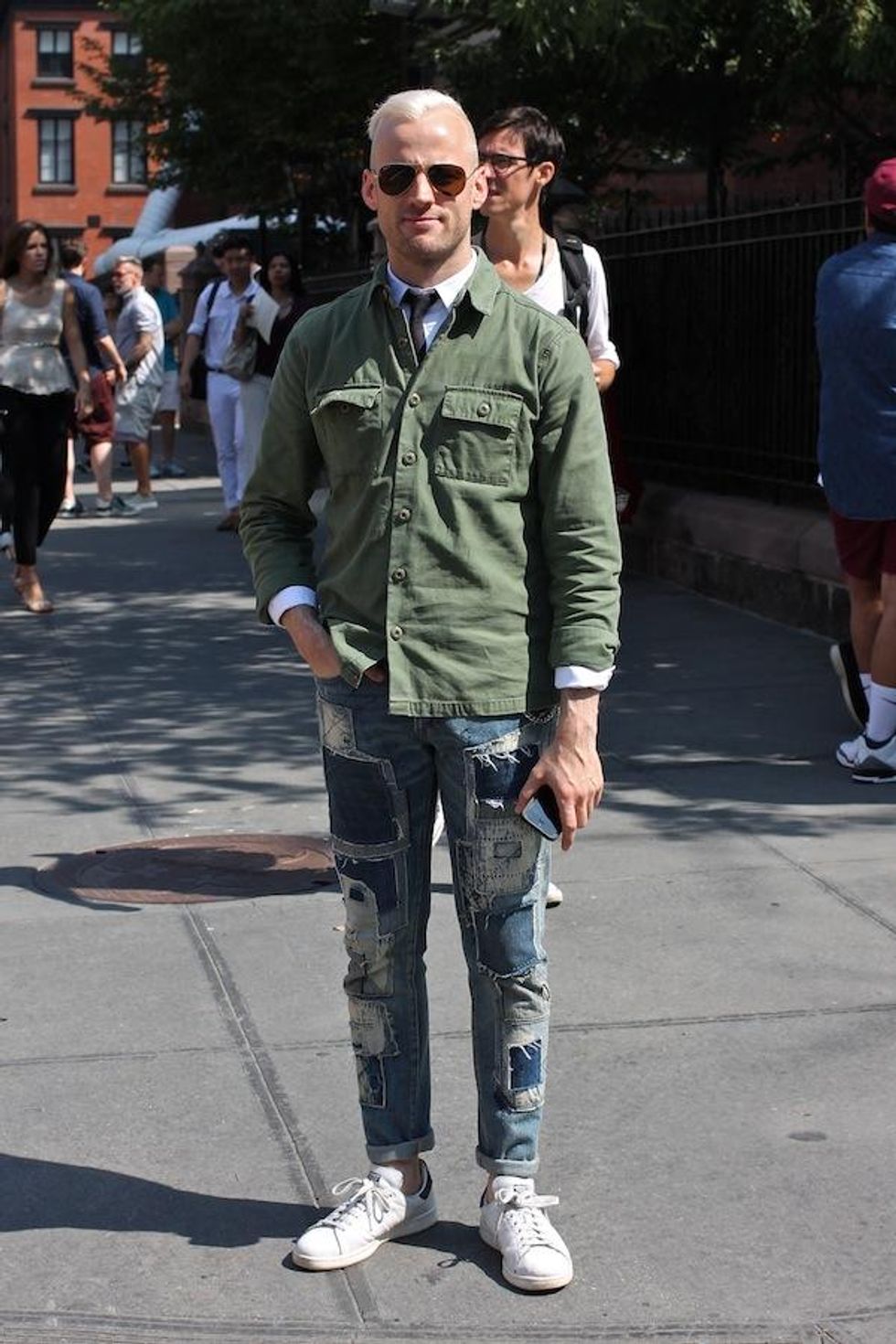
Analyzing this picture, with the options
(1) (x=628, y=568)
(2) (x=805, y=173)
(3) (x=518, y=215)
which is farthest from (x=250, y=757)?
(2) (x=805, y=173)

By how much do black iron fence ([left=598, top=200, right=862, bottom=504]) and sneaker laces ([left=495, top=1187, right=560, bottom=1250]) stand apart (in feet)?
23.7

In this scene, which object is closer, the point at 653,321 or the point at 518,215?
the point at 518,215

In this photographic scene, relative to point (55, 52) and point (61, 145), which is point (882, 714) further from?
point (55, 52)

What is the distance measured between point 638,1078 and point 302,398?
1.72 meters

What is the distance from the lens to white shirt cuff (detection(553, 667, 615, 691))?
357cm

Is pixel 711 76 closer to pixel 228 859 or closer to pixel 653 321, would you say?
pixel 653 321

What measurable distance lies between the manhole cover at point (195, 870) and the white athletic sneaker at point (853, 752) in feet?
6.15

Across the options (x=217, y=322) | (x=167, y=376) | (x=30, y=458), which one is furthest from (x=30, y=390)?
(x=167, y=376)

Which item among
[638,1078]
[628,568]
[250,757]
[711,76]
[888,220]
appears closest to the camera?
[638,1078]

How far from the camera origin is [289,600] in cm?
375

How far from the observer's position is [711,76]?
18969mm

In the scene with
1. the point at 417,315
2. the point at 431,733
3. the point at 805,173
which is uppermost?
the point at 805,173

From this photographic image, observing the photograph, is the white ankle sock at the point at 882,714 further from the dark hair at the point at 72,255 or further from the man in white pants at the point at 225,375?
the dark hair at the point at 72,255

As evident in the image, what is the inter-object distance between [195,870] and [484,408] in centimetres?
316
